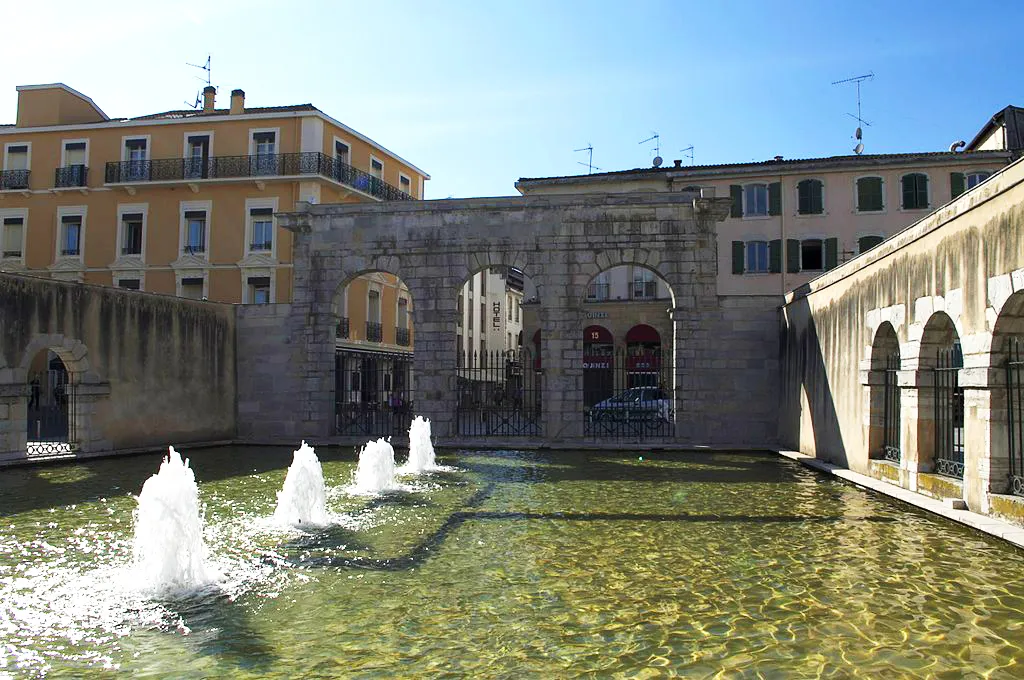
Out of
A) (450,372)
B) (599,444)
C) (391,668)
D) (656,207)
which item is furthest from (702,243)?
(391,668)

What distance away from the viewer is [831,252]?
3316cm

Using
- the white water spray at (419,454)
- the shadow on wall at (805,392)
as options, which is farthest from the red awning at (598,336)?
the white water spray at (419,454)

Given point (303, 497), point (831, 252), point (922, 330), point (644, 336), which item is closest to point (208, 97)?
point (644, 336)

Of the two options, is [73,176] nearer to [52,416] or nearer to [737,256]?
[52,416]

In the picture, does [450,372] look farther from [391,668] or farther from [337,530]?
[391,668]

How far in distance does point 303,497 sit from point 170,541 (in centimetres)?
288

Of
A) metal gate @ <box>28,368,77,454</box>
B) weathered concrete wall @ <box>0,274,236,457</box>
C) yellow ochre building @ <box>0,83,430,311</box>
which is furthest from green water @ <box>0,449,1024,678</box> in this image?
yellow ochre building @ <box>0,83,430,311</box>

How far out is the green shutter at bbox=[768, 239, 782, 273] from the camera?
33438mm

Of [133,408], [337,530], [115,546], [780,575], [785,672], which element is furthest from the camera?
[133,408]

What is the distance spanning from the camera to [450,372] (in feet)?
67.7

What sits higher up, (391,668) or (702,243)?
(702,243)

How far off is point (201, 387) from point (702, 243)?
509 inches

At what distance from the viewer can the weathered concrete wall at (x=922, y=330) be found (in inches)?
366

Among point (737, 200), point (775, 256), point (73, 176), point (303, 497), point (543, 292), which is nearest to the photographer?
point (303, 497)
